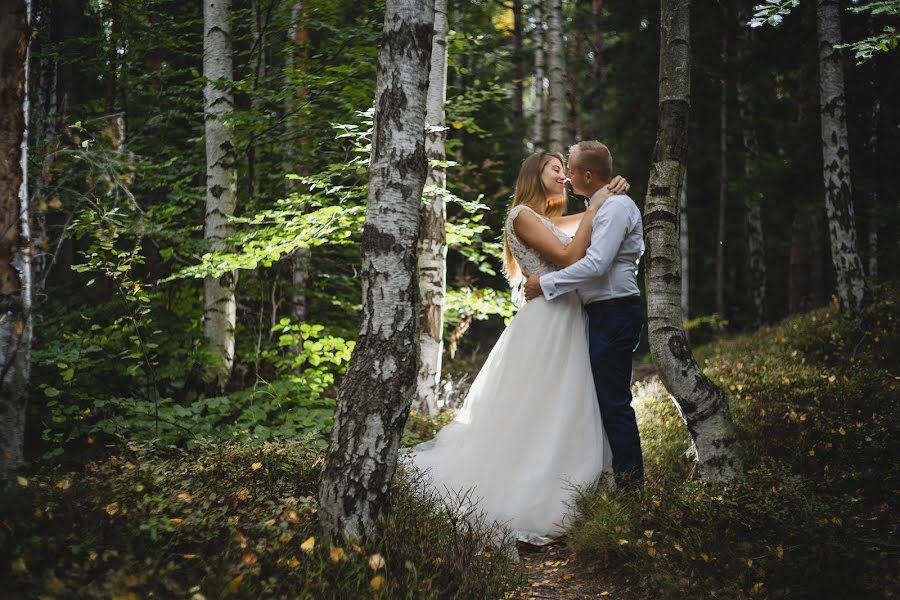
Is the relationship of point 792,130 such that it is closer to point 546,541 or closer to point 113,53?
point 546,541

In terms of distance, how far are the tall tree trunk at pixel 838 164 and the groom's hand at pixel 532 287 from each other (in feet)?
19.3

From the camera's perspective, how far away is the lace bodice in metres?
4.91

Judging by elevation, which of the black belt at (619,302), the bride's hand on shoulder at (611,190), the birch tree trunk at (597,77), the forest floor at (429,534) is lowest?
the forest floor at (429,534)

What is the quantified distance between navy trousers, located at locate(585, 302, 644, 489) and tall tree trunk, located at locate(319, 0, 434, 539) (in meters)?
2.04

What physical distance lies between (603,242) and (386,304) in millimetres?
2078

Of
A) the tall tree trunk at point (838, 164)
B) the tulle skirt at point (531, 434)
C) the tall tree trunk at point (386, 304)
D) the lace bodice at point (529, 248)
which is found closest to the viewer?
the tall tree trunk at point (386, 304)

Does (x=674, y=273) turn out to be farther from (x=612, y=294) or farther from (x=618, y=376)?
(x=618, y=376)

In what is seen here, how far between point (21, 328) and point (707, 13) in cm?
1567

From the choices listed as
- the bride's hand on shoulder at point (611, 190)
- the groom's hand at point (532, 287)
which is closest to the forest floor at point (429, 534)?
the groom's hand at point (532, 287)

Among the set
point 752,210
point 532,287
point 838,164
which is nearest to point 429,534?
point 532,287

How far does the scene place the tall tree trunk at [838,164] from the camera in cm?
815

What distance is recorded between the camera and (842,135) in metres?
8.21

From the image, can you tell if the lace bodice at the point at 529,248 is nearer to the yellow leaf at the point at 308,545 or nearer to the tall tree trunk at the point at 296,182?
the yellow leaf at the point at 308,545

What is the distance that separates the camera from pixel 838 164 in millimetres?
8273
